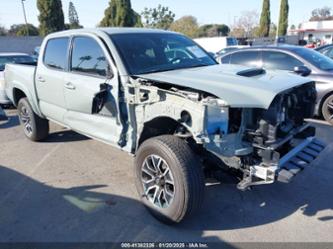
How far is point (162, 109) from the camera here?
324cm

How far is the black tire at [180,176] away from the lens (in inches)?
116

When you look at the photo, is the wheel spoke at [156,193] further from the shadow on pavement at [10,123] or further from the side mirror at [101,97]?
the shadow on pavement at [10,123]

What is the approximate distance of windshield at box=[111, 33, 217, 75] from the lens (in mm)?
3871

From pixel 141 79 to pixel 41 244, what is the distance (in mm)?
1947

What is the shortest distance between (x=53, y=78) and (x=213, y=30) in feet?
213

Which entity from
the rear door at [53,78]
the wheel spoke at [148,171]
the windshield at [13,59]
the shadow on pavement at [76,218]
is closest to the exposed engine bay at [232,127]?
the wheel spoke at [148,171]

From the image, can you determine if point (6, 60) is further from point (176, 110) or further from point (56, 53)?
point (176, 110)

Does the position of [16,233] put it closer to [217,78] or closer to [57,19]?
[217,78]

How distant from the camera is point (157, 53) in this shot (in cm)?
417

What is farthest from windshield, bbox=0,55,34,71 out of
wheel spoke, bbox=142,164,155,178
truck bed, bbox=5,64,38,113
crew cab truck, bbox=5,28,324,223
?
wheel spoke, bbox=142,164,155,178

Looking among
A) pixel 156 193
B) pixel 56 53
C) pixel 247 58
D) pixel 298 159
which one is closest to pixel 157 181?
pixel 156 193

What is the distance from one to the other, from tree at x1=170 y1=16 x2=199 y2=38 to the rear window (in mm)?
51037

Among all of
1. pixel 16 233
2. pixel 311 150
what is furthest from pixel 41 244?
pixel 311 150

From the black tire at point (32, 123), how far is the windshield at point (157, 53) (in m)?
2.61
